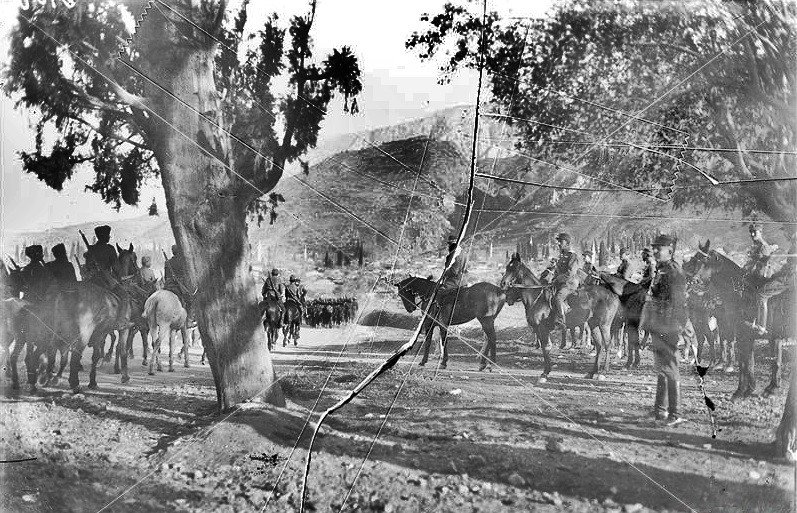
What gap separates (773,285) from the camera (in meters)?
3.05

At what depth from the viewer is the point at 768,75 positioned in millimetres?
2992

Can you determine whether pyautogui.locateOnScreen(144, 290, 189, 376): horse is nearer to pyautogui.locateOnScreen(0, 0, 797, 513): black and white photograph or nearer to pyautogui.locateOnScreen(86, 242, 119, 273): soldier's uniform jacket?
pyautogui.locateOnScreen(0, 0, 797, 513): black and white photograph

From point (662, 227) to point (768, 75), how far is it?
100 cm

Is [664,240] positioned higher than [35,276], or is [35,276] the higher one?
[664,240]

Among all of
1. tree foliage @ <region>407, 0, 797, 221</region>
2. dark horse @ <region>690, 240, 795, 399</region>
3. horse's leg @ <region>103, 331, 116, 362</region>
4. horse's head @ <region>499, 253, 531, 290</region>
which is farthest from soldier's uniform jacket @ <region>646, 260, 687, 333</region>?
horse's leg @ <region>103, 331, 116, 362</region>

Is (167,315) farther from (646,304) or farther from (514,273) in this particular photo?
(646,304)

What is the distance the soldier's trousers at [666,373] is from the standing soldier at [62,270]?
128 inches

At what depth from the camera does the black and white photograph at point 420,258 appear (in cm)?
290

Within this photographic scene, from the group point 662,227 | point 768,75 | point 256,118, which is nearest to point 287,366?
point 256,118

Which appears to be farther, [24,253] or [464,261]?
[24,253]

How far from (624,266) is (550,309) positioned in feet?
1.46

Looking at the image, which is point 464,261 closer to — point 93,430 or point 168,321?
point 168,321

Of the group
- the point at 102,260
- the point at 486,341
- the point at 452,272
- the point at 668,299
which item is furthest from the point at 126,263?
the point at 668,299

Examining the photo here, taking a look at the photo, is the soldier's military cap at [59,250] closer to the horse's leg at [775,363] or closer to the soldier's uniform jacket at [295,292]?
the soldier's uniform jacket at [295,292]
